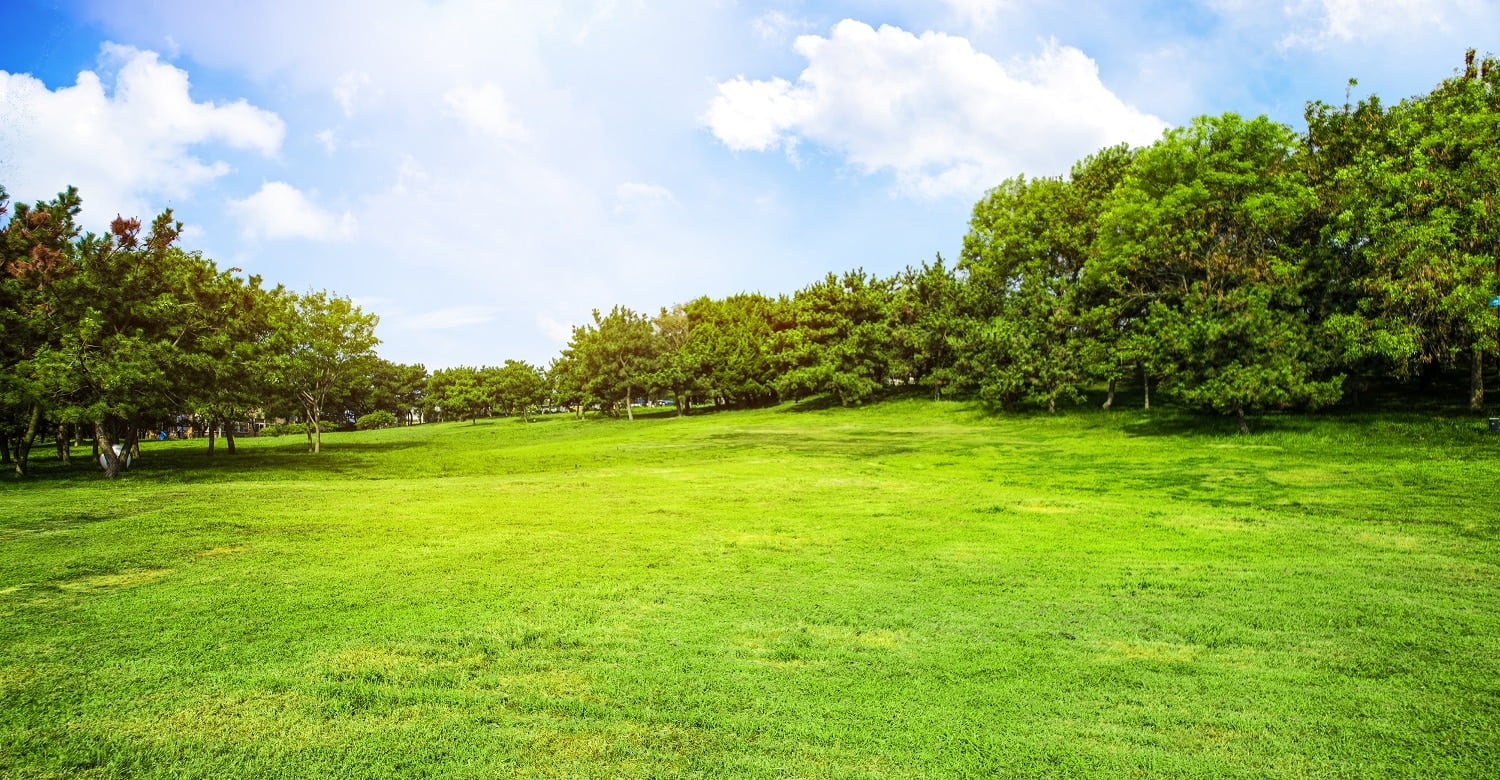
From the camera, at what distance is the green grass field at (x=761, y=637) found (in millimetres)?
4801

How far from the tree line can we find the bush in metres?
50.8

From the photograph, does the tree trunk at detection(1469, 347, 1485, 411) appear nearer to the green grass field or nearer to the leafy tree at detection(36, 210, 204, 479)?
the green grass field

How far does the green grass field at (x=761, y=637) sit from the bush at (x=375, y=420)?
85497 mm

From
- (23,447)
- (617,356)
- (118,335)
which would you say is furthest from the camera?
(617,356)

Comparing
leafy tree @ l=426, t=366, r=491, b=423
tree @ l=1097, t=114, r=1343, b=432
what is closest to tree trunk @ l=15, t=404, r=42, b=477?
tree @ l=1097, t=114, r=1343, b=432

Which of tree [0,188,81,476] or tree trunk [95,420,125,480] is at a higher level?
tree [0,188,81,476]

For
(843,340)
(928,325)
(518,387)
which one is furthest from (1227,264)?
(518,387)

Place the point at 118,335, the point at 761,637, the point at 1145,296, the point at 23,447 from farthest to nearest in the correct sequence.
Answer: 1. the point at 1145,296
2. the point at 23,447
3. the point at 118,335
4. the point at 761,637

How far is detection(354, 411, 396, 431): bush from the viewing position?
309 ft

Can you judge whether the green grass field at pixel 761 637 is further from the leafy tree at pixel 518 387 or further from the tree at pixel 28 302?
the leafy tree at pixel 518 387

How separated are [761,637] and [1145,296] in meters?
37.1

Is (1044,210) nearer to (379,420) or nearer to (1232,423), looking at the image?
(1232,423)

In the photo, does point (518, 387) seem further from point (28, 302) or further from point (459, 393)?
point (28, 302)

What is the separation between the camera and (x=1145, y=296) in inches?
1438
